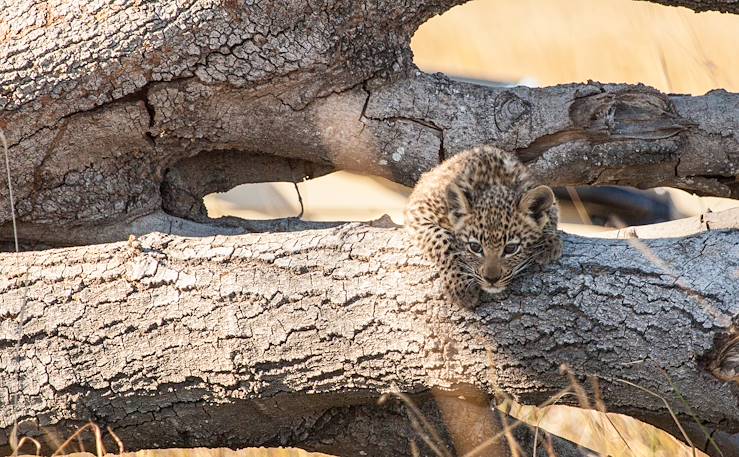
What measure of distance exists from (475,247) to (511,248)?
0.19 m

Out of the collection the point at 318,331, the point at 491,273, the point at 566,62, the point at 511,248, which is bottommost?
the point at 318,331

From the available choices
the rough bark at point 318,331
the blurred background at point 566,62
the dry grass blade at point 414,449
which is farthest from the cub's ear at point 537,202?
the blurred background at point 566,62

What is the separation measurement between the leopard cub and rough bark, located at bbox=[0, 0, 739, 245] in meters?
0.53

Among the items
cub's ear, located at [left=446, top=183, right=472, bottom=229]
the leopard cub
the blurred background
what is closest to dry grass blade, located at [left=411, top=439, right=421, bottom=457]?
the leopard cub

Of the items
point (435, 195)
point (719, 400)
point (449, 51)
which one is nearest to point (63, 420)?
point (435, 195)

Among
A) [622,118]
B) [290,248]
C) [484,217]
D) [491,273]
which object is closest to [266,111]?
[290,248]

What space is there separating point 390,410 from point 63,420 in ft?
5.36

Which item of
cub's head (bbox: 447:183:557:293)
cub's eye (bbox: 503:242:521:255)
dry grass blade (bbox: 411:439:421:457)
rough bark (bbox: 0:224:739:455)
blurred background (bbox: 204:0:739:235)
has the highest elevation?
blurred background (bbox: 204:0:739:235)

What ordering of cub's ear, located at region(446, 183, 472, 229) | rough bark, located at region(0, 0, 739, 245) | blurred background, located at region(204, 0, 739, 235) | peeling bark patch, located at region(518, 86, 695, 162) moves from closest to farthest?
cub's ear, located at region(446, 183, 472, 229) < rough bark, located at region(0, 0, 739, 245) < peeling bark patch, located at region(518, 86, 695, 162) < blurred background, located at region(204, 0, 739, 235)

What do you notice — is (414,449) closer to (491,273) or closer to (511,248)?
(491,273)

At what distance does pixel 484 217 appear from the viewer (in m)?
5.55

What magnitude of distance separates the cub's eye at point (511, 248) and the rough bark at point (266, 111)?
916 mm

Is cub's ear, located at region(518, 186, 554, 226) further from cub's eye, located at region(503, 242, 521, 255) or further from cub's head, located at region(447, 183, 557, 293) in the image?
cub's eye, located at region(503, 242, 521, 255)

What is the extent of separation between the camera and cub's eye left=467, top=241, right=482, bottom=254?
554 cm
